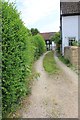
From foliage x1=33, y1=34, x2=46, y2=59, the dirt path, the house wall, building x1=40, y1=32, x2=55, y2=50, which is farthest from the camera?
building x1=40, y1=32, x2=55, y2=50

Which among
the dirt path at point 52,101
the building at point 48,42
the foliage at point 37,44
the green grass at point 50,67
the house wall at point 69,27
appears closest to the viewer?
the dirt path at point 52,101

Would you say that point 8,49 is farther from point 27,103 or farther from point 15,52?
point 27,103

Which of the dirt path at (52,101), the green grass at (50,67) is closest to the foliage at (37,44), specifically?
the green grass at (50,67)

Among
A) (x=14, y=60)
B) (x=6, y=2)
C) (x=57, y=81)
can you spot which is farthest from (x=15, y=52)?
(x=57, y=81)

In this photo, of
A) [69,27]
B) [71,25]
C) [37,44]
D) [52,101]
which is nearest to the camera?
[52,101]

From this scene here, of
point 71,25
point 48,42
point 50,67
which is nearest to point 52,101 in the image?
point 50,67

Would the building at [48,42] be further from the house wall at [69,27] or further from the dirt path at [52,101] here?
the dirt path at [52,101]

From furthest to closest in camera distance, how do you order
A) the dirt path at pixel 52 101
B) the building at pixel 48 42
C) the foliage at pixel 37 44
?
the building at pixel 48 42 → the foliage at pixel 37 44 → the dirt path at pixel 52 101

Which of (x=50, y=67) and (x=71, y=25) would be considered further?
(x=71, y=25)

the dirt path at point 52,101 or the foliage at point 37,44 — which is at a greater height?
the foliage at point 37,44

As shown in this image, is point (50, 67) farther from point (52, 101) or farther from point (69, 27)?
point (69, 27)

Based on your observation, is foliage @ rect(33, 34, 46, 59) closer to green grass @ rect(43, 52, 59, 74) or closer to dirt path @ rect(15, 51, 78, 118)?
green grass @ rect(43, 52, 59, 74)

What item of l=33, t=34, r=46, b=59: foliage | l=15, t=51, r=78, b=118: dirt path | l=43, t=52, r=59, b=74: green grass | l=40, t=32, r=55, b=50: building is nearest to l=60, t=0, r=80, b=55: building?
l=33, t=34, r=46, b=59: foliage

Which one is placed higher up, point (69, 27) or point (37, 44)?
point (69, 27)
